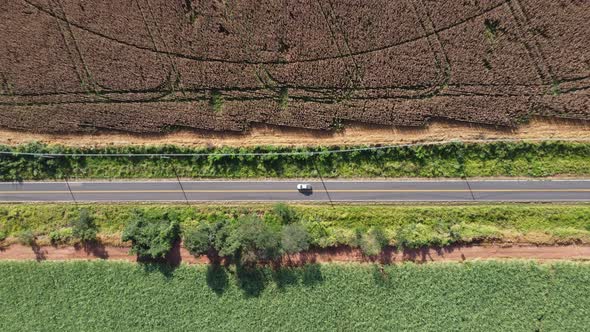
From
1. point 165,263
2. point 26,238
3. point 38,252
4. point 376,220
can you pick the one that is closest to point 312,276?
point 376,220

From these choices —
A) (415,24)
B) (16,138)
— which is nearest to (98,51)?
(16,138)

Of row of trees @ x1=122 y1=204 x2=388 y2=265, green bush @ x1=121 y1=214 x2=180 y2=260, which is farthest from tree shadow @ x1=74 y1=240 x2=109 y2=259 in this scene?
green bush @ x1=121 y1=214 x2=180 y2=260

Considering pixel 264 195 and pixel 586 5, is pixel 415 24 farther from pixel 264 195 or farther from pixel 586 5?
pixel 264 195

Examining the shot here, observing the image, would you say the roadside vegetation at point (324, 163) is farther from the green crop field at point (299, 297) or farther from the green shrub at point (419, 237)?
the green crop field at point (299, 297)

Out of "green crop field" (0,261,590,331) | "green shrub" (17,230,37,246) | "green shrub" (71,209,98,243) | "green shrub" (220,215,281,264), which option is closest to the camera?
"green crop field" (0,261,590,331)

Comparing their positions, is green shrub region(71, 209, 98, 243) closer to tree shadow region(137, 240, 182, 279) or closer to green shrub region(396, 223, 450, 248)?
tree shadow region(137, 240, 182, 279)
